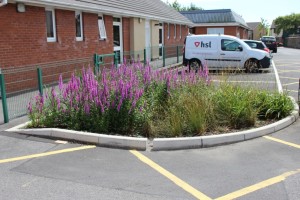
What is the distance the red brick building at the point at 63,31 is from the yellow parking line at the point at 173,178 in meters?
4.70

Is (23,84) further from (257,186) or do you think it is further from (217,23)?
(217,23)

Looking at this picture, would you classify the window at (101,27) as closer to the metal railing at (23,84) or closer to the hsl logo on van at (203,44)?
the metal railing at (23,84)

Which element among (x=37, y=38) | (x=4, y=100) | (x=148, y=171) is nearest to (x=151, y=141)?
(x=148, y=171)

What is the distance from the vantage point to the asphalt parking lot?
4.15m

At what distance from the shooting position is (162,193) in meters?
4.14

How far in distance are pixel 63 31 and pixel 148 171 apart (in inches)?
369

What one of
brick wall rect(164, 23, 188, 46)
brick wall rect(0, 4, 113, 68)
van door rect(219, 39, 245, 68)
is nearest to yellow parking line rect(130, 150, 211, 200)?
brick wall rect(0, 4, 113, 68)

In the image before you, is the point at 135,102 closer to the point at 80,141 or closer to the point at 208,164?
the point at 80,141

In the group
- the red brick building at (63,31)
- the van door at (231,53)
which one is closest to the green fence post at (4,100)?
the red brick building at (63,31)

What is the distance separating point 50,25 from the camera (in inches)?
487

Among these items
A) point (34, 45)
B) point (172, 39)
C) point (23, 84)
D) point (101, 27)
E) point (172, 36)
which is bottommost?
point (23, 84)

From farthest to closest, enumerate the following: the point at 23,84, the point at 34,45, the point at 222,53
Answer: the point at 222,53, the point at 34,45, the point at 23,84

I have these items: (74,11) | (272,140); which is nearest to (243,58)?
(74,11)

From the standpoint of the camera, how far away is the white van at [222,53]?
16.5m
